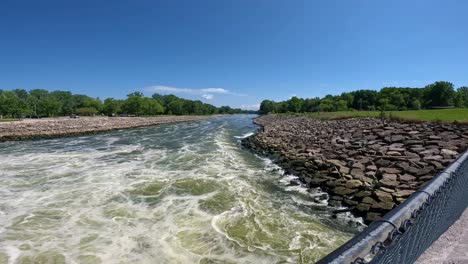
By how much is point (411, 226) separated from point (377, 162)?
1248 cm

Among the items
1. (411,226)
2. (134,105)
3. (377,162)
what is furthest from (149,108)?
(411,226)

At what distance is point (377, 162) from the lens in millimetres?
13203

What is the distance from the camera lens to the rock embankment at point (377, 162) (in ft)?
31.5

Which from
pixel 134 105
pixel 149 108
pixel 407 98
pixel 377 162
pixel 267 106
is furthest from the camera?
pixel 267 106

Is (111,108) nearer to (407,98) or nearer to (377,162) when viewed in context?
(407,98)

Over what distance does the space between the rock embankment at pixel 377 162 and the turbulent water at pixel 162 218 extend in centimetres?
111

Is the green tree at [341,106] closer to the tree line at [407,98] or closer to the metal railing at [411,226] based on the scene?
the tree line at [407,98]

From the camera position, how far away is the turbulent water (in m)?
6.73

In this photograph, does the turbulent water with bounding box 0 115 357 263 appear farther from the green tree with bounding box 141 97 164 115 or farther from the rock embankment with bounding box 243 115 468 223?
the green tree with bounding box 141 97 164 115

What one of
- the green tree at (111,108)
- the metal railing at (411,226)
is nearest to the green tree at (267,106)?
the green tree at (111,108)

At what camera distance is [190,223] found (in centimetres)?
839

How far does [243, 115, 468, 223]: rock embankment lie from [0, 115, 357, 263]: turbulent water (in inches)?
43.6

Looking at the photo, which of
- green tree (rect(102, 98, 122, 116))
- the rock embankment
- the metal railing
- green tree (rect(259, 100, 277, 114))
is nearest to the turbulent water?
the rock embankment

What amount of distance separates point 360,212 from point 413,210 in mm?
7564
